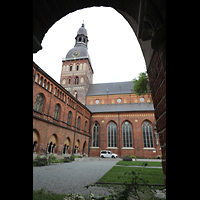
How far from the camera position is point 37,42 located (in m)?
1.85

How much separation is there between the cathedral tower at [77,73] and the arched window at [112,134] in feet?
29.2

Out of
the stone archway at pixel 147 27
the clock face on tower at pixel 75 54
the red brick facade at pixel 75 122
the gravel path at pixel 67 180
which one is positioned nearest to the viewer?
the stone archway at pixel 147 27

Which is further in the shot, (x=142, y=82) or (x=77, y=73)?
(x=77, y=73)

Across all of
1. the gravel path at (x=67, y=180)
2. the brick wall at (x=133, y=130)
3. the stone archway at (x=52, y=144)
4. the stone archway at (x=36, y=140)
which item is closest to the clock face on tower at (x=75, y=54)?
the brick wall at (x=133, y=130)

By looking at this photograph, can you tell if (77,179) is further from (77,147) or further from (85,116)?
(85,116)

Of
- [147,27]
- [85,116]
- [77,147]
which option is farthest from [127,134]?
[147,27]

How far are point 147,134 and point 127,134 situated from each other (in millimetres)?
3479

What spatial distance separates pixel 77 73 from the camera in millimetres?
33969

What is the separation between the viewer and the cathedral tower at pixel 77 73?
3219 centimetres

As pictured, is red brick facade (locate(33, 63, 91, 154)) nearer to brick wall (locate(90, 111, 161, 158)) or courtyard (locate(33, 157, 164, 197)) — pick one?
brick wall (locate(90, 111, 161, 158))

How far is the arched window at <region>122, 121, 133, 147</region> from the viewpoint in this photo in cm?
2436

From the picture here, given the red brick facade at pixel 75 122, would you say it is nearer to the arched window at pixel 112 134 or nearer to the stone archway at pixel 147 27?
the arched window at pixel 112 134
